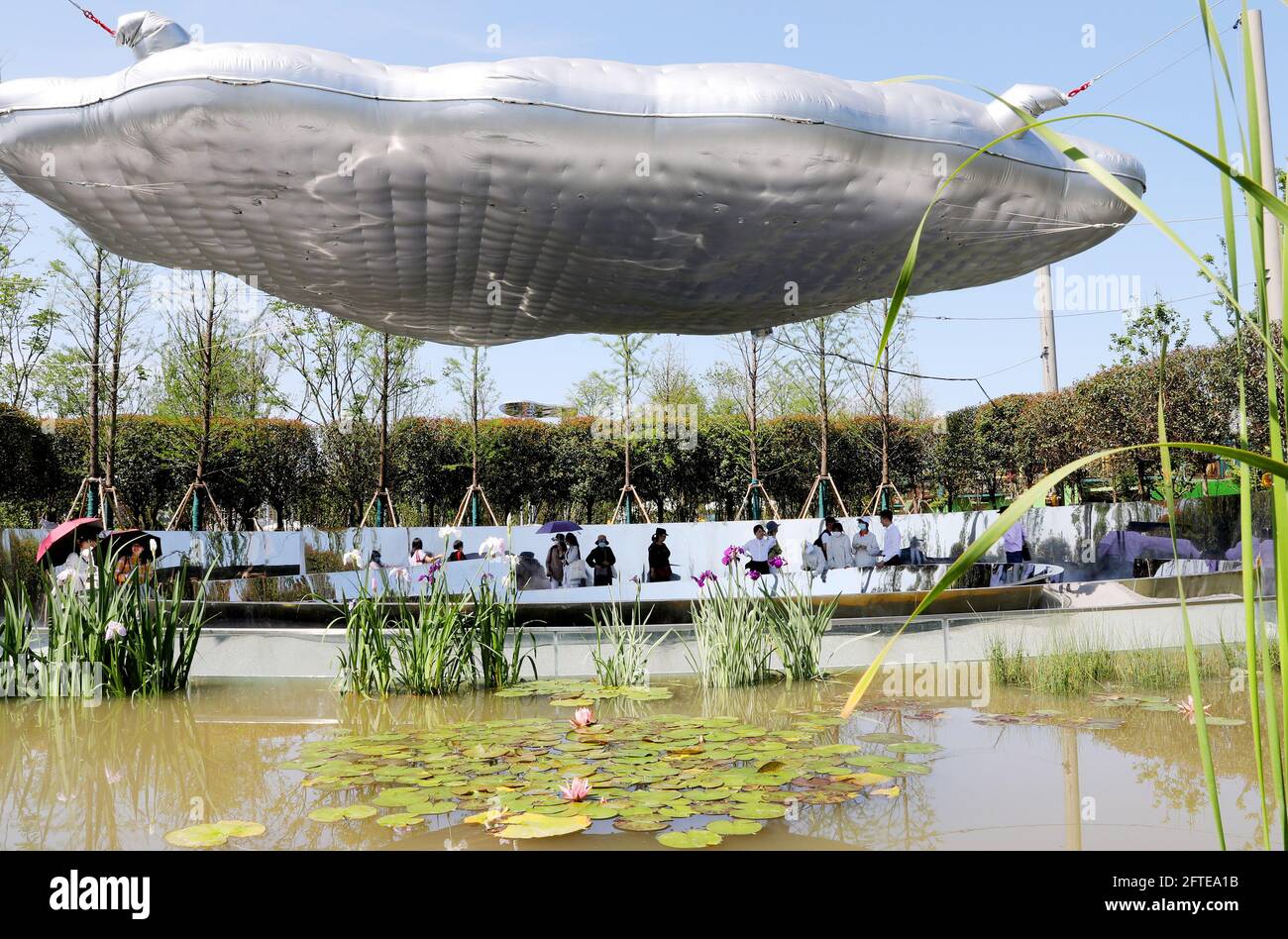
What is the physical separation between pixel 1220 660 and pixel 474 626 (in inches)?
150

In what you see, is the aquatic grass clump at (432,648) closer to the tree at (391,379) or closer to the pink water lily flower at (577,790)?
the pink water lily flower at (577,790)

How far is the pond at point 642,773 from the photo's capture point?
96.9 inches

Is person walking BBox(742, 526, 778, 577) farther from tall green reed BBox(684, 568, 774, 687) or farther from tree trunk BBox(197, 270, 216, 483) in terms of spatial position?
tree trunk BBox(197, 270, 216, 483)

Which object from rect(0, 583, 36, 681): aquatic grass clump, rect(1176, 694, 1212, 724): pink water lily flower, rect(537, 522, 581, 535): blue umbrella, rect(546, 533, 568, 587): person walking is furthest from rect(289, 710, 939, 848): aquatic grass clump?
rect(537, 522, 581, 535): blue umbrella

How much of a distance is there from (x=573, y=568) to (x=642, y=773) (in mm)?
6922

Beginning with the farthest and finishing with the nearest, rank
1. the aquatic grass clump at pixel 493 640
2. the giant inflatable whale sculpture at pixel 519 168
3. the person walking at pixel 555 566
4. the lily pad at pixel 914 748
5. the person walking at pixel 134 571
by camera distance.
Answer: the person walking at pixel 555 566, the aquatic grass clump at pixel 493 640, the person walking at pixel 134 571, the giant inflatable whale sculpture at pixel 519 168, the lily pad at pixel 914 748

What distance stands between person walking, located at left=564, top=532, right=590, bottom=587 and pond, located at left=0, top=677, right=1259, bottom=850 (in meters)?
5.31

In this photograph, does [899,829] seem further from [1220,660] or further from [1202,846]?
Answer: [1220,660]

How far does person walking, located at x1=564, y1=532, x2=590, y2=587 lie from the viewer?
979 centimetres

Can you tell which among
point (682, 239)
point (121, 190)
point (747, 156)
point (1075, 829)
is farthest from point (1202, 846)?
point (121, 190)

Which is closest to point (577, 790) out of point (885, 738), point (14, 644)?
point (885, 738)

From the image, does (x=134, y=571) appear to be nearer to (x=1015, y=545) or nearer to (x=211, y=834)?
(x=211, y=834)

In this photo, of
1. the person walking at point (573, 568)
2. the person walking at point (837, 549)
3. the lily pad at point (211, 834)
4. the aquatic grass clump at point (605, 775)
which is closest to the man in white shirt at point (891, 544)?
the person walking at point (837, 549)

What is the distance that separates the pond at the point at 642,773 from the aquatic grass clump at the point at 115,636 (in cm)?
17
